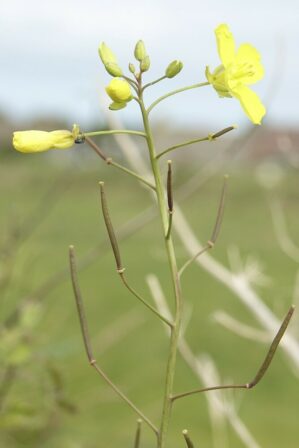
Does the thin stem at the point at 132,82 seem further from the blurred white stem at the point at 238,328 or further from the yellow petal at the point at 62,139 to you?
the blurred white stem at the point at 238,328

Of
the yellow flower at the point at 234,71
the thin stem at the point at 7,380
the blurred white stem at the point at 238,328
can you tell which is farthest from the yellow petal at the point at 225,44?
the thin stem at the point at 7,380

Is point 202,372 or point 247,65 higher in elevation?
point 247,65

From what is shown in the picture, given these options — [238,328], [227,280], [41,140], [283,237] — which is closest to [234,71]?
[41,140]

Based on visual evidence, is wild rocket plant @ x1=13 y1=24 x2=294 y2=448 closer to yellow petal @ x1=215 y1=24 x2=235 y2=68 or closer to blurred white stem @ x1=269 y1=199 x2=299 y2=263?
yellow petal @ x1=215 y1=24 x2=235 y2=68

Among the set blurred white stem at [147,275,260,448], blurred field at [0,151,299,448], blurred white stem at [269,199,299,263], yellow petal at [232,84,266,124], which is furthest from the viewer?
blurred field at [0,151,299,448]

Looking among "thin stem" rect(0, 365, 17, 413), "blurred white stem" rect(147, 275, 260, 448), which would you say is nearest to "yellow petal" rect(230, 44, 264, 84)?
"blurred white stem" rect(147, 275, 260, 448)

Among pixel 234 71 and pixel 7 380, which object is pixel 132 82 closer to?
pixel 234 71
